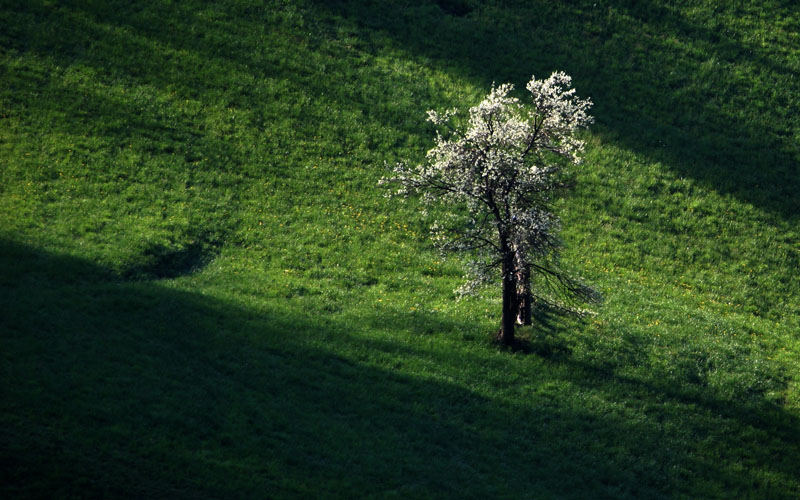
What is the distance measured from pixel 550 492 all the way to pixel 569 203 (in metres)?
25.0

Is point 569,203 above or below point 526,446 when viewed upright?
above

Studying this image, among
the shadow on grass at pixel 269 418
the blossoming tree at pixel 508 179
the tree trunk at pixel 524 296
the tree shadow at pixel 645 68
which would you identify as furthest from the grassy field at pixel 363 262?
the blossoming tree at pixel 508 179

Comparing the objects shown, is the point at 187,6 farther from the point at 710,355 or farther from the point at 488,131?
the point at 710,355

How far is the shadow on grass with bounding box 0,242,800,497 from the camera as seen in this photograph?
1931 cm

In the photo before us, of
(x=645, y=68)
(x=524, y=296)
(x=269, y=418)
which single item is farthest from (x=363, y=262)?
(x=645, y=68)

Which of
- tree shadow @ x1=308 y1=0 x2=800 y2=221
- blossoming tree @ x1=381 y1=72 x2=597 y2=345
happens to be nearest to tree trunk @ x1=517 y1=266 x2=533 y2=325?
blossoming tree @ x1=381 y1=72 x2=597 y2=345

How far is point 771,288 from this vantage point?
3850 centimetres

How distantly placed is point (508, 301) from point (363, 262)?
30.1ft

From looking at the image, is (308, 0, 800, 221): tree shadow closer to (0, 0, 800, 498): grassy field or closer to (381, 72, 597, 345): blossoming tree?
(0, 0, 800, 498): grassy field

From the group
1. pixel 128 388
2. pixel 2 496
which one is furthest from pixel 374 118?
pixel 2 496

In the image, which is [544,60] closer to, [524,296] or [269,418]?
[524,296]

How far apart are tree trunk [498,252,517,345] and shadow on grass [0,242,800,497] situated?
1.39 metres

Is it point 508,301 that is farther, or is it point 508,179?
point 508,301

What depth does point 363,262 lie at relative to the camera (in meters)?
35.8
